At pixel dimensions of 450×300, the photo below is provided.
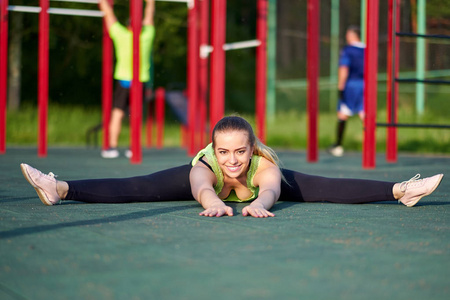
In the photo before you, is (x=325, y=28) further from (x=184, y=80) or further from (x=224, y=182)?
(x=224, y=182)

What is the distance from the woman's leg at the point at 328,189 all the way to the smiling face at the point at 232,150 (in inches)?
19.5

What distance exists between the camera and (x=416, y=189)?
4043mm

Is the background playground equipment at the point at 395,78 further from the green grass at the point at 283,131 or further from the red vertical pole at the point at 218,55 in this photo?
the red vertical pole at the point at 218,55

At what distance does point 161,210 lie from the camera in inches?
153

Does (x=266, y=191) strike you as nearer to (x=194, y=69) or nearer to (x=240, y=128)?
(x=240, y=128)

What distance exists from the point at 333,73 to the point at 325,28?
0.82m

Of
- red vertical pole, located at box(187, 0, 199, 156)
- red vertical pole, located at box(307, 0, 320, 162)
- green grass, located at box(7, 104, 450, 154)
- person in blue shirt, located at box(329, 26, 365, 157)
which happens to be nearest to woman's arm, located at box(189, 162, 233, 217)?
red vertical pole, located at box(307, 0, 320, 162)

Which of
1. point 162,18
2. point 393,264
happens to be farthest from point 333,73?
point 393,264

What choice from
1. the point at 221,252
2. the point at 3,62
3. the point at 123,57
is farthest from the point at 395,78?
the point at 221,252

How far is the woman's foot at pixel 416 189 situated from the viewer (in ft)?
13.0

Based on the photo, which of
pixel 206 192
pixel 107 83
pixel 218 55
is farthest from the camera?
pixel 107 83

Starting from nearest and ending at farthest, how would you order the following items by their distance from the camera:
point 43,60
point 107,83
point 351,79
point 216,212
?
point 216,212 → point 43,60 → point 107,83 → point 351,79

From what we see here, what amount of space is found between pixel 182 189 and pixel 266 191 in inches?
23.7

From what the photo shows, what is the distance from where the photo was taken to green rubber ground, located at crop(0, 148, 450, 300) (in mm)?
2057
